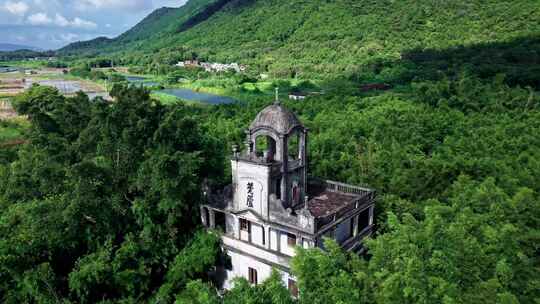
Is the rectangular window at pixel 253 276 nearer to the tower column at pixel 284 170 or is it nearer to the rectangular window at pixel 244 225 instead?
the rectangular window at pixel 244 225

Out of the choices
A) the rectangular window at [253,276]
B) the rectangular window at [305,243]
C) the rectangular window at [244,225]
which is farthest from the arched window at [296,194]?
the rectangular window at [253,276]

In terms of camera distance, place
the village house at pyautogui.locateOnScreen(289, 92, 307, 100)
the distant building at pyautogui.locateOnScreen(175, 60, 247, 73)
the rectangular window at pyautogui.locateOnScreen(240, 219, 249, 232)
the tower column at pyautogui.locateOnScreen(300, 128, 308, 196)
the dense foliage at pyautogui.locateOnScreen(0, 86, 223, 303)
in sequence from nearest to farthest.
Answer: the dense foliage at pyautogui.locateOnScreen(0, 86, 223, 303), the rectangular window at pyautogui.locateOnScreen(240, 219, 249, 232), the tower column at pyautogui.locateOnScreen(300, 128, 308, 196), the village house at pyautogui.locateOnScreen(289, 92, 307, 100), the distant building at pyautogui.locateOnScreen(175, 60, 247, 73)

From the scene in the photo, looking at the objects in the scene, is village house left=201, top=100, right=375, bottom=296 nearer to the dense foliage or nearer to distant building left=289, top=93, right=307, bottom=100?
the dense foliage

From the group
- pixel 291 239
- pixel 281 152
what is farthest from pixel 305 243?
pixel 281 152

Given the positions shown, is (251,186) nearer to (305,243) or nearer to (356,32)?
(305,243)

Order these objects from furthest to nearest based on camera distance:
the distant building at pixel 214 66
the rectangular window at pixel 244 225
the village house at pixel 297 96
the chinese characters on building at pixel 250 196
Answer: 1. the distant building at pixel 214 66
2. the village house at pixel 297 96
3. the rectangular window at pixel 244 225
4. the chinese characters on building at pixel 250 196

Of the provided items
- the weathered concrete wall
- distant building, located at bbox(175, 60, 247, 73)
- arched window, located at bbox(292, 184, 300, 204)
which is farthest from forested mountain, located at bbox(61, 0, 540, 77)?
the weathered concrete wall
